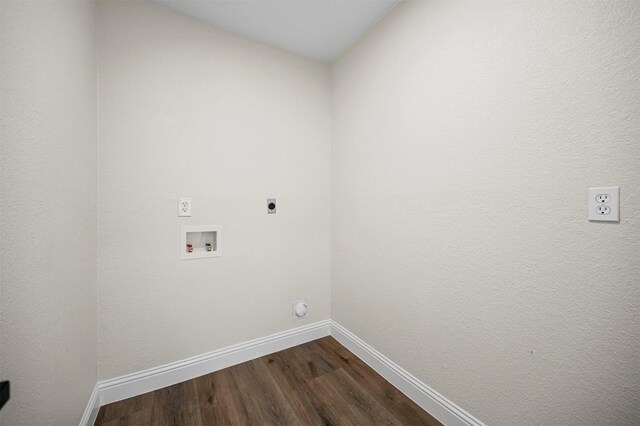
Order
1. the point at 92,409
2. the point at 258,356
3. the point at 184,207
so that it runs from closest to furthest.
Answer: the point at 92,409
the point at 184,207
the point at 258,356

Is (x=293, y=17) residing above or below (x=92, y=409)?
above

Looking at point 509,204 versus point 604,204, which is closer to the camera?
point 604,204

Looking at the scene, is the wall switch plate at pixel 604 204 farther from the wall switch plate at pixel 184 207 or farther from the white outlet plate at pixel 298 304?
the wall switch plate at pixel 184 207

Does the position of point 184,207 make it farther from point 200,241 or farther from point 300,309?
point 300,309

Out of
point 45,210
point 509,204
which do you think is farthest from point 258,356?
point 509,204

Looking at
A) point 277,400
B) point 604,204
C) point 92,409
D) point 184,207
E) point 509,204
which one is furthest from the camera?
point 184,207

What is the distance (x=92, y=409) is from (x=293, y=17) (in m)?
2.51

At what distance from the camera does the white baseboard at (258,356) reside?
1.27 meters

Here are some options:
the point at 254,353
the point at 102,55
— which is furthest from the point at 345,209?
the point at 102,55

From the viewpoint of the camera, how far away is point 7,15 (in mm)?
681

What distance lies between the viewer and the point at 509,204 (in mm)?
1029

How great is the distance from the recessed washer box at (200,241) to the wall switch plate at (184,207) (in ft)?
0.28

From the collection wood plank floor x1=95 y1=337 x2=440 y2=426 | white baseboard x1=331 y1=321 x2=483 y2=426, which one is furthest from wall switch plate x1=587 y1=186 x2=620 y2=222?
wood plank floor x1=95 y1=337 x2=440 y2=426

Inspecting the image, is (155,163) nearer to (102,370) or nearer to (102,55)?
(102,55)
